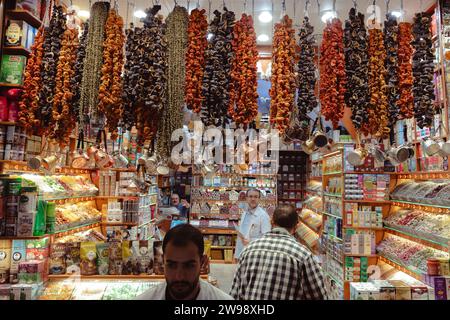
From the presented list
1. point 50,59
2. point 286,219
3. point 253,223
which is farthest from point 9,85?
point 253,223

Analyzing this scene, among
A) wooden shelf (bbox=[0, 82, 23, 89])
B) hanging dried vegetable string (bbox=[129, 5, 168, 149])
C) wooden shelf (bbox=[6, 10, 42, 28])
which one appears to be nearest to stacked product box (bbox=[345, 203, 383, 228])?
hanging dried vegetable string (bbox=[129, 5, 168, 149])

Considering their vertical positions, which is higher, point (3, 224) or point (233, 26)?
point (233, 26)

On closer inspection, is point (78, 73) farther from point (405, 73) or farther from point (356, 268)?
point (356, 268)

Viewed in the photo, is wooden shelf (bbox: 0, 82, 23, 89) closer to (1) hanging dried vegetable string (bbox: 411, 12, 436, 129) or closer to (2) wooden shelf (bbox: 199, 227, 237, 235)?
(1) hanging dried vegetable string (bbox: 411, 12, 436, 129)

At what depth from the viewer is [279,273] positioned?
6.81 ft

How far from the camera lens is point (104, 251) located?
277 centimetres

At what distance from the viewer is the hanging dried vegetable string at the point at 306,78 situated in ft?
8.60

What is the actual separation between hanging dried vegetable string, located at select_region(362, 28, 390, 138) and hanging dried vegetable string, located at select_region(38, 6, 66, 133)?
261 centimetres

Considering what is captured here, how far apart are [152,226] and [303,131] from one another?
5.10 meters

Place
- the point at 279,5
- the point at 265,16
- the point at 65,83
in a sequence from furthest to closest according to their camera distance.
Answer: the point at 265,16
the point at 279,5
the point at 65,83

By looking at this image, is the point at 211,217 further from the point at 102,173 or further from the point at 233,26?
the point at 233,26

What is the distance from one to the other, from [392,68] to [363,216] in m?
2.87
